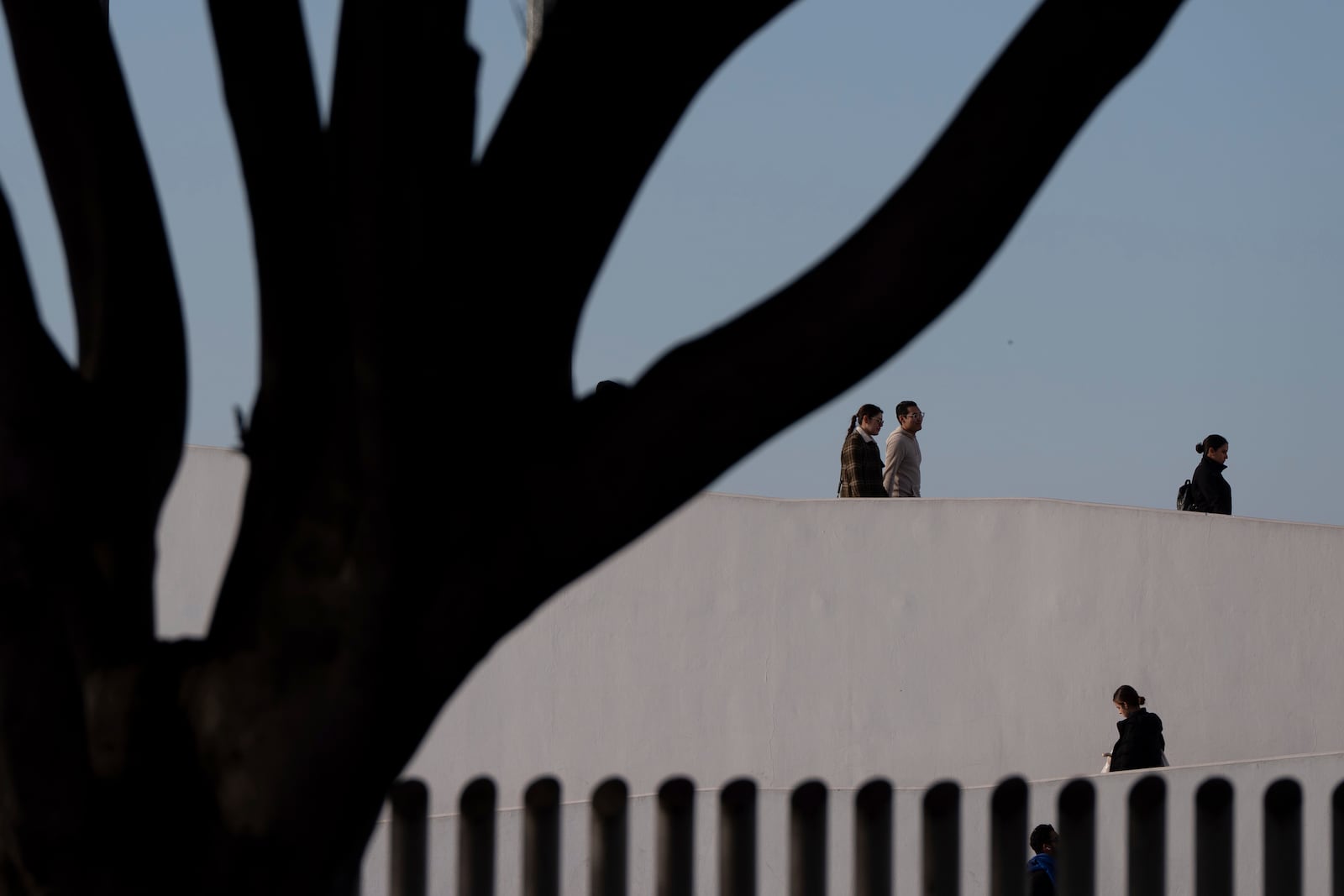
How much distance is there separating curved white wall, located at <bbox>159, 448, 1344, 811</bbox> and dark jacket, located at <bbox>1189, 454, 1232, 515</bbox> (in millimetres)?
632

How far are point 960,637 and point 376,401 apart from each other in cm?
1147

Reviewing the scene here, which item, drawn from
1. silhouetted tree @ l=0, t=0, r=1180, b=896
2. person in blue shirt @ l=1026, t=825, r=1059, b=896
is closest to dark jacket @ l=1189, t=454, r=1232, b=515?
person in blue shirt @ l=1026, t=825, r=1059, b=896

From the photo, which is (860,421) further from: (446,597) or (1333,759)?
(446,597)

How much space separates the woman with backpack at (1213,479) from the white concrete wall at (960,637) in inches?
24.2

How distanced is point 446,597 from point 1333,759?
941 centimetres

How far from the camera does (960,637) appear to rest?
A: 45.4 feet

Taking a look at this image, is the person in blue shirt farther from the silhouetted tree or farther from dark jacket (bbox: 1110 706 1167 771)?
the silhouetted tree

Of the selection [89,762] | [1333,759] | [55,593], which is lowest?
[1333,759]

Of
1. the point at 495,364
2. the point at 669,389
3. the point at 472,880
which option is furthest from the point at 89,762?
the point at 472,880

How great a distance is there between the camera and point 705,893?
32.2 ft

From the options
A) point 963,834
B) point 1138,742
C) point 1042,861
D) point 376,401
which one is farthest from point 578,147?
point 1138,742

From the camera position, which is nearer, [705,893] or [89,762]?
[89,762]

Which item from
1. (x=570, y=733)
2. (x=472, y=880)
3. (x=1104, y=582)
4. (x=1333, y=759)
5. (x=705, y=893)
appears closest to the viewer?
(x=472, y=880)

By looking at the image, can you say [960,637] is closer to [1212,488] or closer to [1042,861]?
[1212,488]
